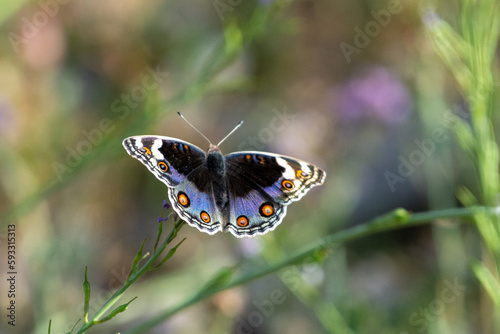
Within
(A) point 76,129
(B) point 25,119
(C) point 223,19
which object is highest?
(B) point 25,119

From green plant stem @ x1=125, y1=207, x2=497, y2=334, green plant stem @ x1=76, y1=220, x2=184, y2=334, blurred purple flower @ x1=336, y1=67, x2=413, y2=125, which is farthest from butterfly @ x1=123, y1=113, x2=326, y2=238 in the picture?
blurred purple flower @ x1=336, y1=67, x2=413, y2=125

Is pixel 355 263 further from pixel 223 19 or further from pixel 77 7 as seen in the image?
pixel 77 7

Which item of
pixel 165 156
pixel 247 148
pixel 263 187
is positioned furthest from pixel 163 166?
pixel 247 148

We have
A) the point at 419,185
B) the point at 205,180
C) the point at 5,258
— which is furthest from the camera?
the point at 419,185

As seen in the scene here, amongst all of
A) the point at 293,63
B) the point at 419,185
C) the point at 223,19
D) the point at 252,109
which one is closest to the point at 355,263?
the point at 419,185

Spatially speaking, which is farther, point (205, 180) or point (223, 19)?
point (223, 19)

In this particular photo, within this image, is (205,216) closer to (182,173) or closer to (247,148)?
(182,173)

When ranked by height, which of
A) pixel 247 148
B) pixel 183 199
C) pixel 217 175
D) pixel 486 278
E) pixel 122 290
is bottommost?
pixel 247 148
